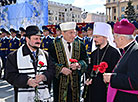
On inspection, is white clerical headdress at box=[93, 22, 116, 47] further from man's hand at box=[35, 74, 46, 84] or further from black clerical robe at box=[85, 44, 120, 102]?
man's hand at box=[35, 74, 46, 84]

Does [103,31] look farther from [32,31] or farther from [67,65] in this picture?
[32,31]

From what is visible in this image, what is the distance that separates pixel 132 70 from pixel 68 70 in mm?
1496

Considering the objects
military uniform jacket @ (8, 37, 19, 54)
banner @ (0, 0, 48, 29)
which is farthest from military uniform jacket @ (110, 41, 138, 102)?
military uniform jacket @ (8, 37, 19, 54)

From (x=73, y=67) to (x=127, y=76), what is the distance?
137cm

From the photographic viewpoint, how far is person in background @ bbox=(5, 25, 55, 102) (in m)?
2.97

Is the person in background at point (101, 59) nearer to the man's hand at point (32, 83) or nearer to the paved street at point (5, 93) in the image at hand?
the man's hand at point (32, 83)

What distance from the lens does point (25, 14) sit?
32.1ft

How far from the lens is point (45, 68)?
125 inches

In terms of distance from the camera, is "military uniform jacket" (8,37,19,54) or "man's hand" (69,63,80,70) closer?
"man's hand" (69,63,80,70)

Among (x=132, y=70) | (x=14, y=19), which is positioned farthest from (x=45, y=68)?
(x=14, y=19)

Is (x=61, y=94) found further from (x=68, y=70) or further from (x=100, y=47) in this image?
(x=100, y=47)

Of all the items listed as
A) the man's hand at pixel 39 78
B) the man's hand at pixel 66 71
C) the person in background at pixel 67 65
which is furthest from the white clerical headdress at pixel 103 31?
the man's hand at pixel 39 78

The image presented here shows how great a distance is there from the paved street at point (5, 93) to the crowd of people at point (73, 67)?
2.64 meters

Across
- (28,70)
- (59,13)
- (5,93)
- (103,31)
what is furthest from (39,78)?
(59,13)
